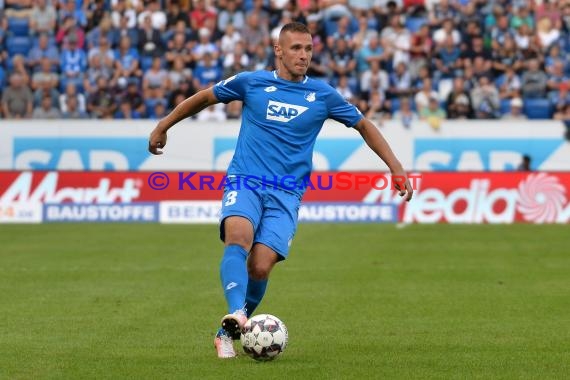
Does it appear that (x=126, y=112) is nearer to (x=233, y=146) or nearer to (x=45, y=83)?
(x=45, y=83)

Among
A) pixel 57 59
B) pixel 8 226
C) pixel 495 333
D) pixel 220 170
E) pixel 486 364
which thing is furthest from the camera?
pixel 57 59

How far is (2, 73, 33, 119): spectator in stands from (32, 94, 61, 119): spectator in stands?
0.25 metres

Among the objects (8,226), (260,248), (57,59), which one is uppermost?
(260,248)

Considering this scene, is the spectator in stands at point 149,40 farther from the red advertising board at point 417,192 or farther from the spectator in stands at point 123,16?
the red advertising board at point 417,192

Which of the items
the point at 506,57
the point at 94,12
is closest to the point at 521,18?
the point at 506,57

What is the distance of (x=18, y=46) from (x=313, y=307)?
20.3 meters

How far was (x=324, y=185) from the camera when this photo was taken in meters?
25.6

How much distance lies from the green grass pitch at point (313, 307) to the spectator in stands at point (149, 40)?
29.6ft

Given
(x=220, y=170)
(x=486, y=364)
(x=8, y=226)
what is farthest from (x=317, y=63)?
(x=486, y=364)

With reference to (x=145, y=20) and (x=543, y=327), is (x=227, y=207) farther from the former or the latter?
(x=145, y=20)

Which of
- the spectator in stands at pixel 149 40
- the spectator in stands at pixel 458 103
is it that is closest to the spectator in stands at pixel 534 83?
the spectator in stands at pixel 458 103

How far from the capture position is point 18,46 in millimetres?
30609

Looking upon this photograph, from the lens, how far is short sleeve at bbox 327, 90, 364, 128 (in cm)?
921

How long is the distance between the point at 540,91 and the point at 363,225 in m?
6.49
